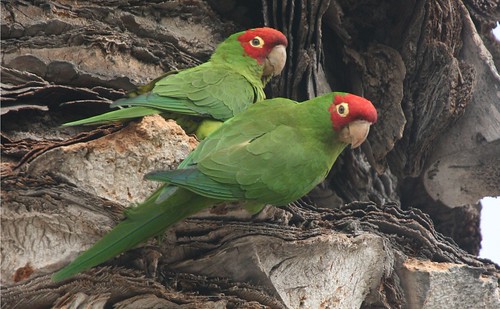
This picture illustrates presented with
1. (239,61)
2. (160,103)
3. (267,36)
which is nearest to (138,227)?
(160,103)

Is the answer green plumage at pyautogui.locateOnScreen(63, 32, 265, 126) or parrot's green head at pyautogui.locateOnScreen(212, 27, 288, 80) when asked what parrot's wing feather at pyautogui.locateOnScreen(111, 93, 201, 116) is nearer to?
green plumage at pyautogui.locateOnScreen(63, 32, 265, 126)

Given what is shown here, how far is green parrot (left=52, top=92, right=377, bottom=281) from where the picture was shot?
304 centimetres

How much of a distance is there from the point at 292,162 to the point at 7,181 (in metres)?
1.35

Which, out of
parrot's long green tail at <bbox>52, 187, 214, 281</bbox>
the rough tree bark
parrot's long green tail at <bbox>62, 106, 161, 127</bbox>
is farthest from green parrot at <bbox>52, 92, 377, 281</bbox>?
parrot's long green tail at <bbox>62, 106, 161, 127</bbox>

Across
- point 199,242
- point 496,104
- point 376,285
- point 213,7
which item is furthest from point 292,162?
point 496,104

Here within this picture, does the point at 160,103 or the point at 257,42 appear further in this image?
the point at 257,42

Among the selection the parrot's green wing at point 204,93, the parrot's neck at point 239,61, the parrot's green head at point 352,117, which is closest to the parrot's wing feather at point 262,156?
the parrot's green head at point 352,117

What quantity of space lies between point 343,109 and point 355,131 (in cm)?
14

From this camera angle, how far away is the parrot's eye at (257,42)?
14.5ft

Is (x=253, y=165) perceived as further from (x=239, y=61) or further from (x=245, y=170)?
(x=239, y=61)

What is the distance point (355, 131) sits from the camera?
3682 mm

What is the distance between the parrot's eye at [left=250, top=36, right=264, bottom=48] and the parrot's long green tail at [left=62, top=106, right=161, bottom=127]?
1.04 metres

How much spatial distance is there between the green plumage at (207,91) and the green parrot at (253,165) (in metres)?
0.28

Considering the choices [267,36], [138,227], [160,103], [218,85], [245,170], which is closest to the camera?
[138,227]
